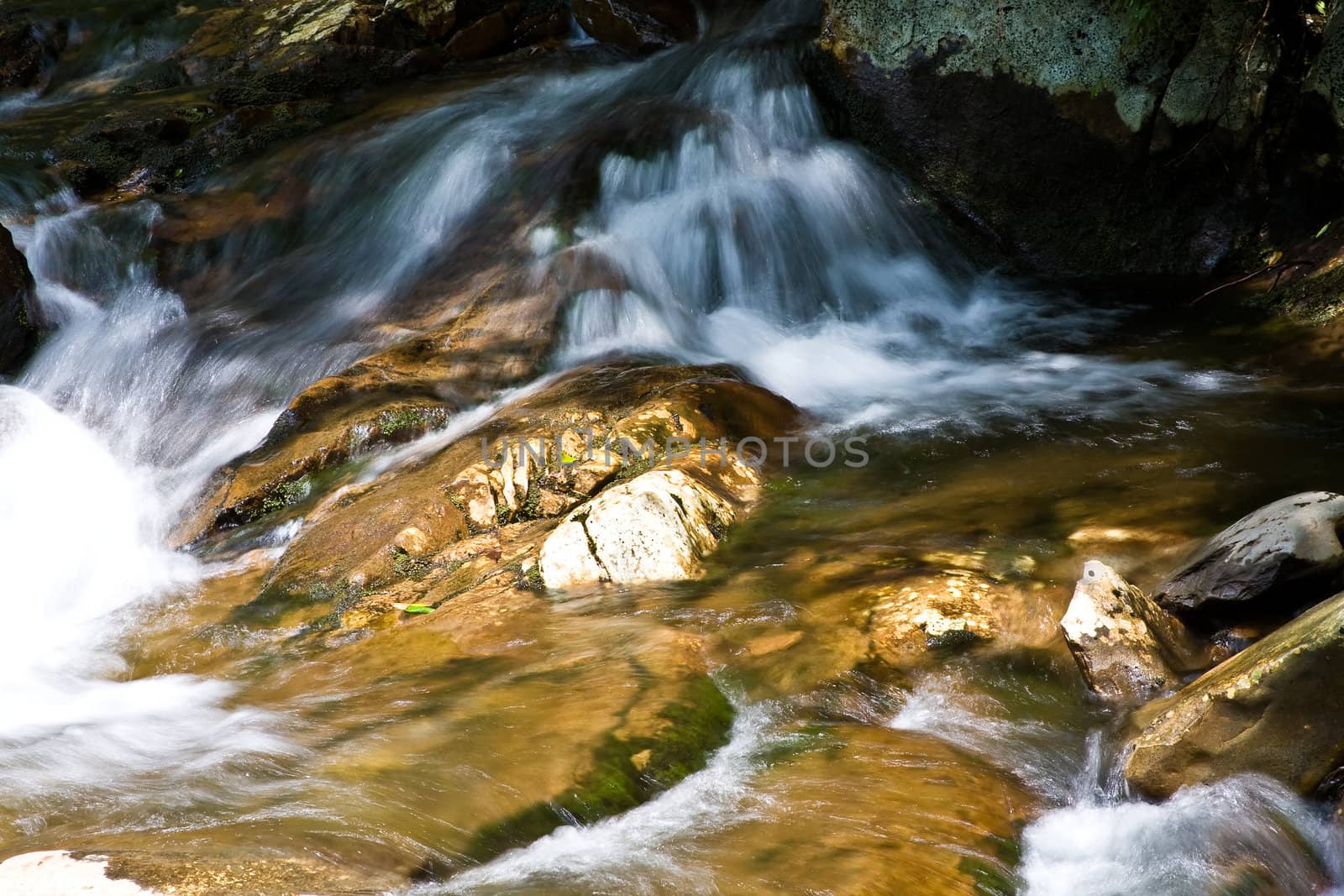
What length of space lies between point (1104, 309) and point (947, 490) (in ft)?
13.0

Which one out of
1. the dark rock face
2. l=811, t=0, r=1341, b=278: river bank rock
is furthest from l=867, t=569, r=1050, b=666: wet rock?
the dark rock face

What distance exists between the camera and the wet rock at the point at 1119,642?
369 cm

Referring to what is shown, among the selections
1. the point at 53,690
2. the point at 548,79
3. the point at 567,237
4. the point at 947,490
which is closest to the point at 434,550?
the point at 53,690

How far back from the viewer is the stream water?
9.96 ft

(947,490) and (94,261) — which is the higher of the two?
(94,261)

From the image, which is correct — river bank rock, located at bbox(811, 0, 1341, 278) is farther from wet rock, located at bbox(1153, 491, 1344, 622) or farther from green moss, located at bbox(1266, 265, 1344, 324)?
wet rock, located at bbox(1153, 491, 1344, 622)

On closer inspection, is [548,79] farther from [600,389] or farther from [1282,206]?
[1282,206]

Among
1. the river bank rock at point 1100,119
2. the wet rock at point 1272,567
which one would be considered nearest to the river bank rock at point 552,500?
the wet rock at point 1272,567

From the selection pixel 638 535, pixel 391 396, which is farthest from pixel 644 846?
pixel 391 396

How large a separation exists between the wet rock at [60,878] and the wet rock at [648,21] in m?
12.3

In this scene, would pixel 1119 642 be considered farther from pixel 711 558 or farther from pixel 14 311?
pixel 14 311

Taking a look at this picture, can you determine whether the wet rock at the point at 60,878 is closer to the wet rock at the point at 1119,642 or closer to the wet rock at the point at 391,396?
the wet rock at the point at 1119,642

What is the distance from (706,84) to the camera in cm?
1077

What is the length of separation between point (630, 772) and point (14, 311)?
8625 millimetres
